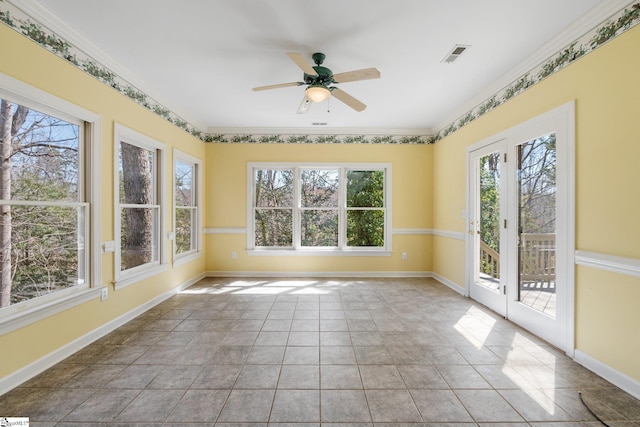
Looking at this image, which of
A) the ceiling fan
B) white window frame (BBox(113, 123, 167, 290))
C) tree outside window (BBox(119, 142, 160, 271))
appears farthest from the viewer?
tree outside window (BBox(119, 142, 160, 271))

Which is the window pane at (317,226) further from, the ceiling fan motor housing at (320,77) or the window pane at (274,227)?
the ceiling fan motor housing at (320,77)

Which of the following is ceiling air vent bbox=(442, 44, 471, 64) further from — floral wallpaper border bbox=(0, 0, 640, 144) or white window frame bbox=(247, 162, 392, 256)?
white window frame bbox=(247, 162, 392, 256)

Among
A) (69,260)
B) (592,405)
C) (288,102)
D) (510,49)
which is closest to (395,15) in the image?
(510,49)

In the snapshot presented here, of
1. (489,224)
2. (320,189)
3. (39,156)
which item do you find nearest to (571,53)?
(489,224)

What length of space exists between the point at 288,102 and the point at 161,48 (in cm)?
165

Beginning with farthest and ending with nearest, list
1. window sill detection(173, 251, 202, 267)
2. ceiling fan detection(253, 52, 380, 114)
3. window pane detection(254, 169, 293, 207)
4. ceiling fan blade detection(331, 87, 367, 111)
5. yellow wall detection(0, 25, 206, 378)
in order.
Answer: window pane detection(254, 169, 293, 207) < window sill detection(173, 251, 202, 267) < ceiling fan blade detection(331, 87, 367, 111) < ceiling fan detection(253, 52, 380, 114) < yellow wall detection(0, 25, 206, 378)

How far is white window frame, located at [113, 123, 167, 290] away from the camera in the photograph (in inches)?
119

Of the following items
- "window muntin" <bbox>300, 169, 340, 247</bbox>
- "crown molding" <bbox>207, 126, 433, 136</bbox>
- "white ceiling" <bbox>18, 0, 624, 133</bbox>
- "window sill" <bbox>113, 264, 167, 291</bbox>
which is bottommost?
"window sill" <bbox>113, 264, 167, 291</bbox>

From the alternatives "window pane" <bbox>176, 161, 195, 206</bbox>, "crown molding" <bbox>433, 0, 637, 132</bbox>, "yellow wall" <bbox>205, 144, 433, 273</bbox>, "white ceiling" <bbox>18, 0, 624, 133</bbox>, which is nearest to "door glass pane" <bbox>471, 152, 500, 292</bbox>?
"crown molding" <bbox>433, 0, 637, 132</bbox>

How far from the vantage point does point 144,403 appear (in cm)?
186

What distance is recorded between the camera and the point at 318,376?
2.16 metres

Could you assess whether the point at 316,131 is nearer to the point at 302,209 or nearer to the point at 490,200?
the point at 302,209

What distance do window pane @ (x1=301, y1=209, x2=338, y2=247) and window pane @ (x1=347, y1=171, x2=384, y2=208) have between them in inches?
19.8

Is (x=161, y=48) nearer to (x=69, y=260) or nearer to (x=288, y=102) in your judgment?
(x=288, y=102)
